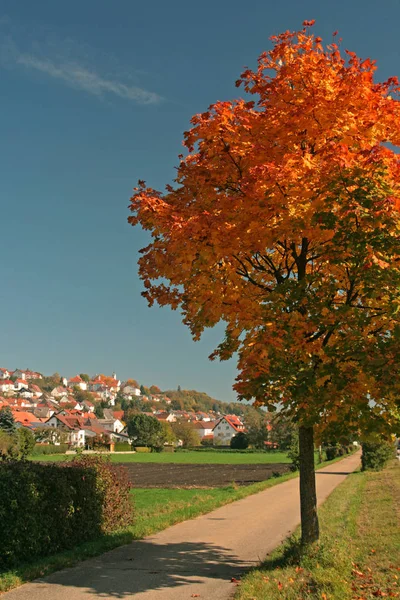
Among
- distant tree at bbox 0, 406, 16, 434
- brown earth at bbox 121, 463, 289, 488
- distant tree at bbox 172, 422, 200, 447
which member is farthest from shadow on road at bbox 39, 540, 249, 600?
distant tree at bbox 172, 422, 200, 447

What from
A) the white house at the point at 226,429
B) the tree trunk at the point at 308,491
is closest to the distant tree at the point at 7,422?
the tree trunk at the point at 308,491

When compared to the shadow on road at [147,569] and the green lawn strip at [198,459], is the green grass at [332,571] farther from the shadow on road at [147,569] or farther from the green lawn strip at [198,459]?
the green lawn strip at [198,459]

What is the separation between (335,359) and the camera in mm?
7730

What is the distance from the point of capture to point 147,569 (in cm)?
947

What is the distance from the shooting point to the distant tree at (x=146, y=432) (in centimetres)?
11956

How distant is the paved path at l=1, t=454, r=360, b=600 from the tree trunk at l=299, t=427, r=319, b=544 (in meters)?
1.54

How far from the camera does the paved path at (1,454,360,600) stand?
7.93 metres

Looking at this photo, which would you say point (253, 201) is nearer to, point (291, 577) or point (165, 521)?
point (291, 577)

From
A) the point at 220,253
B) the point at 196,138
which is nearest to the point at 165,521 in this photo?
the point at 220,253

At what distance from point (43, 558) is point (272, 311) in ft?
20.9

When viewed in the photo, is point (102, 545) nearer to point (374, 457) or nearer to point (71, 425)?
point (374, 457)

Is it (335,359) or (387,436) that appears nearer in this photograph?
(335,359)

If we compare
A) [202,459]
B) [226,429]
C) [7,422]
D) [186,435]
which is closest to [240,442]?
[186,435]

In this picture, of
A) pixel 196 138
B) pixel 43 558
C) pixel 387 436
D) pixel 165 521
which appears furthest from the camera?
pixel 165 521
